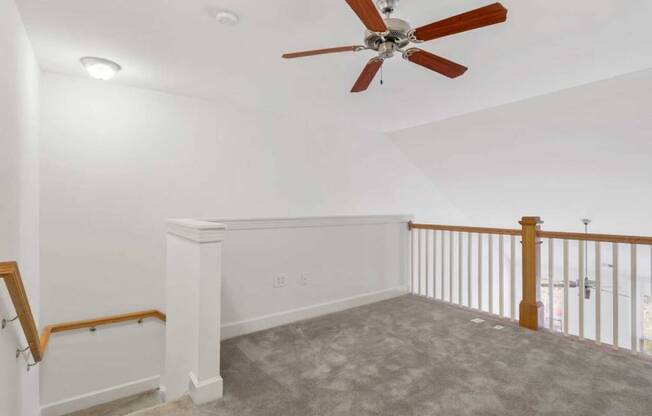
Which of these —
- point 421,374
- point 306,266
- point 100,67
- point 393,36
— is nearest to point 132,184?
point 100,67

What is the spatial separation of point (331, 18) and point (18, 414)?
2933 mm

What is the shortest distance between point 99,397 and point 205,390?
1.70 meters

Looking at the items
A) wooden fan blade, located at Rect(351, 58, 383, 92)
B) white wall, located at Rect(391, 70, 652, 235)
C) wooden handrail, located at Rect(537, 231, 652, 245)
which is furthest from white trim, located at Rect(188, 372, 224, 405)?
white wall, located at Rect(391, 70, 652, 235)

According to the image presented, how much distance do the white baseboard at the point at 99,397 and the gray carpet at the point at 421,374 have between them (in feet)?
3.39

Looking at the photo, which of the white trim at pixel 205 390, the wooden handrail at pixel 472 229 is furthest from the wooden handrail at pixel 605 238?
the white trim at pixel 205 390

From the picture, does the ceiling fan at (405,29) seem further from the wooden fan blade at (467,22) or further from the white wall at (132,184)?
the white wall at (132,184)

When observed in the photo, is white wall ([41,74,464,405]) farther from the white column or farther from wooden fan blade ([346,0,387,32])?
wooden fan blade ([346,0,387,32])

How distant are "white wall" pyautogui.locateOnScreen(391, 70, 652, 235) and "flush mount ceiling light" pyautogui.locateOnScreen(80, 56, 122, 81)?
3.38m

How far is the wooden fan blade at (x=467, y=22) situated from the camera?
140 cm

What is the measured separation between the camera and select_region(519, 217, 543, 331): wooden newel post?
300 centimetres

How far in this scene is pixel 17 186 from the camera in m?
1.97

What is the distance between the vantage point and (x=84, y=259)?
2.84 m

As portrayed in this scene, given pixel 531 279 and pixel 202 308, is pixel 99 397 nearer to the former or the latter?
pixel 202 308

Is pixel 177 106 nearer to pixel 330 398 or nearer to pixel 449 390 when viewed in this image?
pixel 330 398
